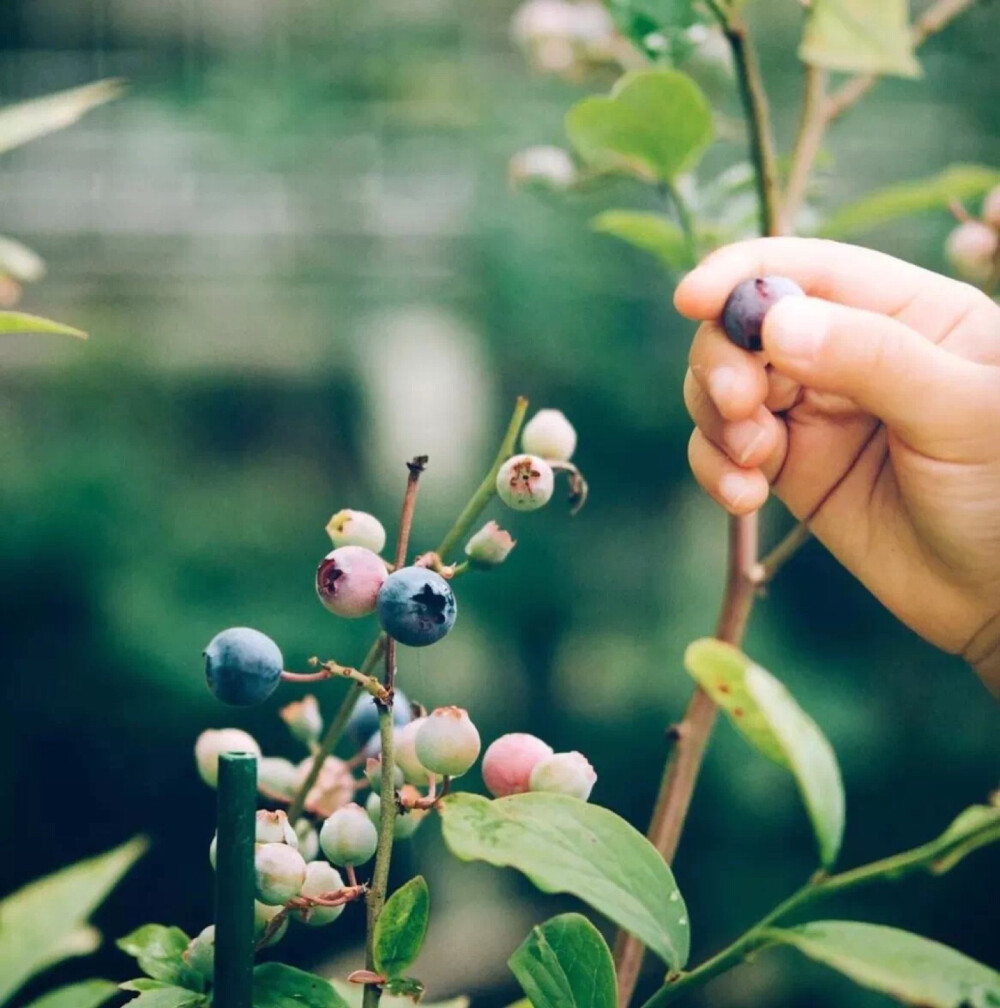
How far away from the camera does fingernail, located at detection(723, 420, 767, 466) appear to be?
0.61 metres

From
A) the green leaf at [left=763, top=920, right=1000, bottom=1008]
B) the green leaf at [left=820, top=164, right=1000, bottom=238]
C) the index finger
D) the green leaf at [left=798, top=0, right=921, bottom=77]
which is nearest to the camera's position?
the green leaf at [left=763, top=920, right=1000, bottom=1008]

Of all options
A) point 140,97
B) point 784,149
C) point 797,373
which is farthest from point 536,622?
point 797,373

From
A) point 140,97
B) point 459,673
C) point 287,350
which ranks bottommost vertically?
point 459,673

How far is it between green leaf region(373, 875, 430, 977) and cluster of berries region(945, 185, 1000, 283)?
59 centimetres

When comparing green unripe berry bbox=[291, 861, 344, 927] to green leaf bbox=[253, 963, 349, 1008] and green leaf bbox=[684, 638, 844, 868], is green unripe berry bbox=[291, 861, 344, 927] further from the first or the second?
green leaf bbox=[684, 638, 844, 868]

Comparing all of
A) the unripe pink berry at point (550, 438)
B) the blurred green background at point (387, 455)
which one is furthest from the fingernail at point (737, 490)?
the blurred green background at point (387, 455)

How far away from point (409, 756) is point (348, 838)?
4 centimetres

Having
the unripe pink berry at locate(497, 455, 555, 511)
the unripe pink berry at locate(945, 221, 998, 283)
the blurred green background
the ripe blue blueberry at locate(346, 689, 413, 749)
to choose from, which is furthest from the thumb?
the blurred green background

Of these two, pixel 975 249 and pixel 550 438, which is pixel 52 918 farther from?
pixel 975 249

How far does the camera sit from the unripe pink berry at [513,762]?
0.49m

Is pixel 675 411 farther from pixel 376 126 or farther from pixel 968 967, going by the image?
pixel 968 967

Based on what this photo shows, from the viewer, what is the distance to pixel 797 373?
1.74ft

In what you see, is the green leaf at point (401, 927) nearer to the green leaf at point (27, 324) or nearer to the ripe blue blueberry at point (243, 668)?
the ripe blue blueberry at point (243, 668)

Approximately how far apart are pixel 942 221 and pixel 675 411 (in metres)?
0.57
